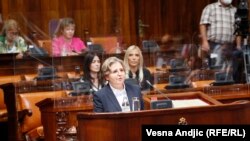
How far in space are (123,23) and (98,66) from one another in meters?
4.04

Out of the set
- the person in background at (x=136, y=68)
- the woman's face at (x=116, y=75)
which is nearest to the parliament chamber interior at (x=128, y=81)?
the person in background at (x=136, y=68)

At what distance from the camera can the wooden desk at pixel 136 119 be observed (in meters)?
3.80

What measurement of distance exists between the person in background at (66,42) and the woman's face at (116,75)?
8.27 feet

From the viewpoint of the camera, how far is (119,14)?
9984 millimetres

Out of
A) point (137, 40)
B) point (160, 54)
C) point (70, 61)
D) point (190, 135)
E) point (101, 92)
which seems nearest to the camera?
point (190, 135)

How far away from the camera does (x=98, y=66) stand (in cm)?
596

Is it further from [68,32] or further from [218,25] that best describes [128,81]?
[218,25]

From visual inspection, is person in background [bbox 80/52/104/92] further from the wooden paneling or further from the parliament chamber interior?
the wooden paneling

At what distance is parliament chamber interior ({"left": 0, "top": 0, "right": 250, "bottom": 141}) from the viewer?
3902 mm

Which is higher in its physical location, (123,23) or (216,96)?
(123,23)

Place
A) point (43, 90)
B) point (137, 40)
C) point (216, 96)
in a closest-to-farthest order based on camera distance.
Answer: point (216, 96) < point (43, 90) < point (137, 40)

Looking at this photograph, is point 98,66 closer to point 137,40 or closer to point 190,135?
point 190,135

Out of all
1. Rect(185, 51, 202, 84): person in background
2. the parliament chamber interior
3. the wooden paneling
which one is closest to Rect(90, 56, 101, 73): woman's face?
the parliament chamber interior

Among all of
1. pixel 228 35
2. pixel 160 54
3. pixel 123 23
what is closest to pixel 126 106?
pixel 160 54
